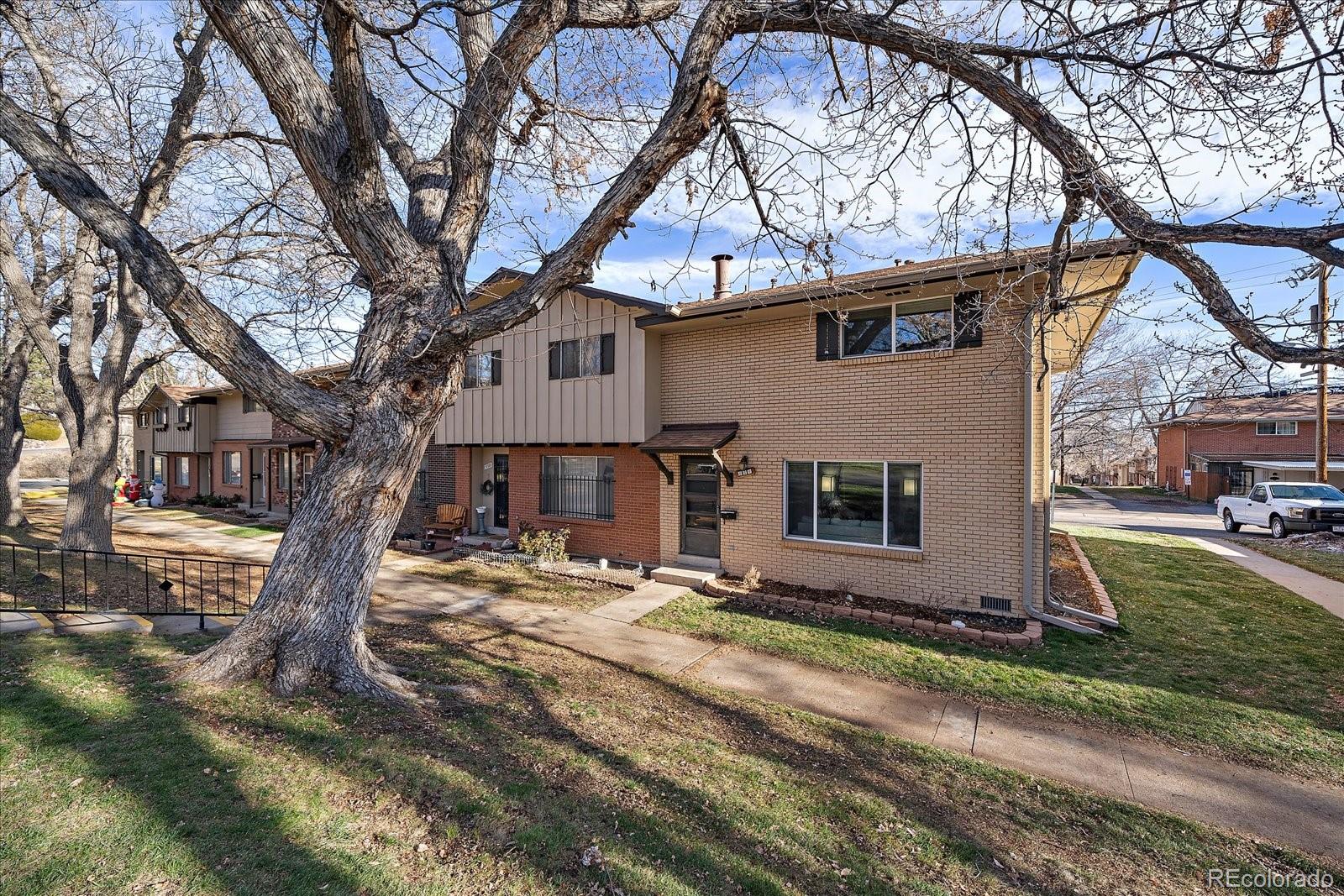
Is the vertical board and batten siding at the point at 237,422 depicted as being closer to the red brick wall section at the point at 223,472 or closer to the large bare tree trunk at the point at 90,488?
the red brick wall section at the point at 223,472

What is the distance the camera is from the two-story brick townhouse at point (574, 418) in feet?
37.7

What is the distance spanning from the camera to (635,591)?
33.8ft

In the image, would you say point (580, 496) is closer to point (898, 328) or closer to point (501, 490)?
point (501, 490)

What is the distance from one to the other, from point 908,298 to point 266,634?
9.01 metres

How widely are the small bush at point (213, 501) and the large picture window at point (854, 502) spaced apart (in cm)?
2297

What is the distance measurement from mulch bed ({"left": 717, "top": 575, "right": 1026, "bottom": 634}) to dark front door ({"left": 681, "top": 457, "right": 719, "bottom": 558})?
99 centimetres

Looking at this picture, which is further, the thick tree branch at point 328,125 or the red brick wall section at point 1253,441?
Answer: the red brick wall section at point 1253,441

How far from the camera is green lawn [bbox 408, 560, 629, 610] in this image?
32.4 ft

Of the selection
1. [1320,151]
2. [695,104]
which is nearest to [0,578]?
[695,104]

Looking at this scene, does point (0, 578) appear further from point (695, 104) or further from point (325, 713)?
point (695, 104)

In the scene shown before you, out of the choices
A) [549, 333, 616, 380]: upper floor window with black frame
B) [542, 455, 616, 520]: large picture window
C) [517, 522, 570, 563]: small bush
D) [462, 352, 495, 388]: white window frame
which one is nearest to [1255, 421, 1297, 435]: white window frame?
[542, 455, 616, 520]: large picture window

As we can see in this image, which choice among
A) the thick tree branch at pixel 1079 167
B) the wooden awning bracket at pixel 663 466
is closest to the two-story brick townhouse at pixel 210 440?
the wooden awning bracket at pixel 663 466

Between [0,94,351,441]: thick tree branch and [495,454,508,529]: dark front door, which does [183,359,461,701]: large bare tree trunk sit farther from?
[495,454,508,529]: dark front door

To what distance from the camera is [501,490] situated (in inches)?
603
